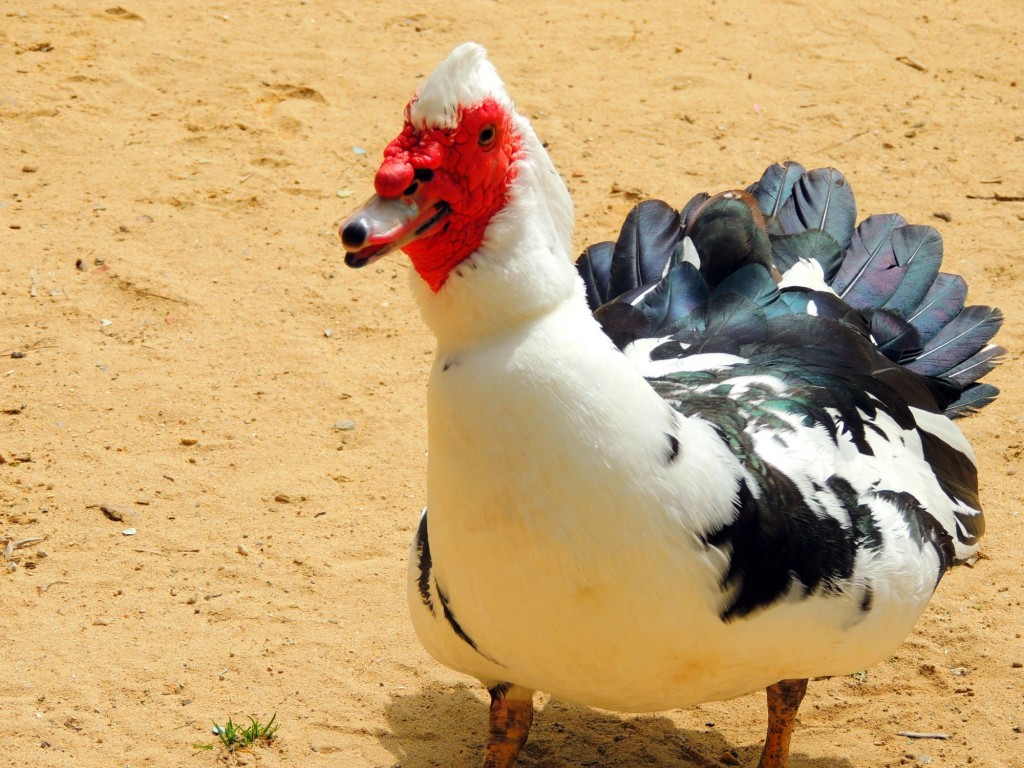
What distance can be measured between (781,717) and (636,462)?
146 cm

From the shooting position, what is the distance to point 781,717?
4164 mm

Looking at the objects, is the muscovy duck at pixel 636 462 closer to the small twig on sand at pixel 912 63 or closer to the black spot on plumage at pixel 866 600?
the black spot on plumage at pixel 866 600

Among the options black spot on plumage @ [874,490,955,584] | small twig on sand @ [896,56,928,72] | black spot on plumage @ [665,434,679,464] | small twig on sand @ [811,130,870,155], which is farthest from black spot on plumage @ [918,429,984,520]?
small twig on sand @ [896,56,928,72]

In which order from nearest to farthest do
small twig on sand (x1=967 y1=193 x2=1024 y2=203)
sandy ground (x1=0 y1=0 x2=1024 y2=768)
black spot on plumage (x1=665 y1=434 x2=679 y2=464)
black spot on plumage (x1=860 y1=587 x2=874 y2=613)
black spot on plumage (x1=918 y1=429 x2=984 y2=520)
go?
black spot on plumage (x1=665 y1=434 x2=679 y2=464)
black spot on plumage (x1=860 y1=587 x2=874 y2=613)
black spot on plumage (x1=918 y1=429 x2=984 y2=520)
sandy ground (x1=0 y1=0 x2=1024 y2=768)
small twig on sand (x1=967 y1=193 x2=1024 y2=203)

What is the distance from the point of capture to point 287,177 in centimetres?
729

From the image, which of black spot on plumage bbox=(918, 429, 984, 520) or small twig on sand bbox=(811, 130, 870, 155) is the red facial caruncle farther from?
small twig on sand bbox=(811, 130, 870, 155)

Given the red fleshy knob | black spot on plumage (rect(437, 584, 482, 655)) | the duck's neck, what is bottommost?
black spot on plumage (rect(437, 584, 482, 655))

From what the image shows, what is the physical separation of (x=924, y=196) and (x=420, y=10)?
354 cm

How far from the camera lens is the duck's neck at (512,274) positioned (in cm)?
301

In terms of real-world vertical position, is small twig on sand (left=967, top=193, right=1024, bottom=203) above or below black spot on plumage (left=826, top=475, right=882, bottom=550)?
below

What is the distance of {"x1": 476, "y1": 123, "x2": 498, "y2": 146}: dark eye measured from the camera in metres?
3.02

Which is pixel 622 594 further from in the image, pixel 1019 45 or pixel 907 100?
pixel 1019 45

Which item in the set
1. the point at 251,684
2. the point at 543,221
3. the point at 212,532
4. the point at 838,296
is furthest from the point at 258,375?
the point at 543,221

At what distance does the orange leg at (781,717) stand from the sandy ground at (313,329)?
348 millimetres
